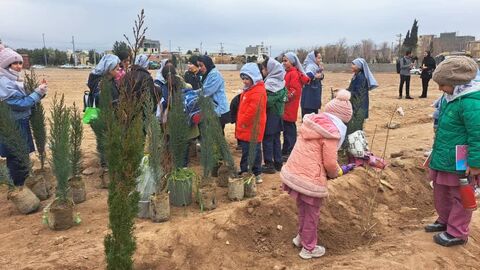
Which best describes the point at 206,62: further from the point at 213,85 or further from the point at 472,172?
the point at 472,172

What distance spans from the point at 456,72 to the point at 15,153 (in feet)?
14.9

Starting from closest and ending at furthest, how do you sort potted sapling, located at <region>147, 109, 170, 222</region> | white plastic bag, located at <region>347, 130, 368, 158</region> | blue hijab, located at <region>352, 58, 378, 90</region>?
1. potted sapling, located at <region>147, 109, 170, 222</region>
2. white plastic bag, located at <region>347, 130, 368, 158</region>
3. blue hijab, located at <region>352, 58, 378, 90</region>

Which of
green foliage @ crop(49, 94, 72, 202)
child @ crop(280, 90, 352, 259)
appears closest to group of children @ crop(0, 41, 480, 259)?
child @ crop(280, 90, 352, 259)

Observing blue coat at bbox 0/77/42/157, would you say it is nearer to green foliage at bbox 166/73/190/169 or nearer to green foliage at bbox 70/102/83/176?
green foliage at bbox 70/102/83/176

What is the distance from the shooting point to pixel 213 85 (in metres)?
5.84

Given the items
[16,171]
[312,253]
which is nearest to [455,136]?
[312,253]

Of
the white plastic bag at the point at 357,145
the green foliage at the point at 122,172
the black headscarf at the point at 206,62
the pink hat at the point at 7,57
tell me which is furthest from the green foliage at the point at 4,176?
the white plastic bag at the point at 357,145

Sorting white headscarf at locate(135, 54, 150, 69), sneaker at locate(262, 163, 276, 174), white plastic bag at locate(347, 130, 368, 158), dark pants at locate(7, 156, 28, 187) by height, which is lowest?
sneaker at locate(262, 163, 276, 174)

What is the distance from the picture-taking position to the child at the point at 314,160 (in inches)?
134

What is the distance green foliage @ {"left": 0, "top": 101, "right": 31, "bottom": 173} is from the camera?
4449mm

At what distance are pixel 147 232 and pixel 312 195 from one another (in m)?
1.52

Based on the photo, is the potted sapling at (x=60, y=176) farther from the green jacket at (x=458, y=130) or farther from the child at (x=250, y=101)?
the green jacket at (x=458, y=130)

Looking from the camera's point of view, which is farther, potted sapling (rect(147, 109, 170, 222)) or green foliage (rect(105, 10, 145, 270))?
potted sapling (rect(147, 109, 170, 222))

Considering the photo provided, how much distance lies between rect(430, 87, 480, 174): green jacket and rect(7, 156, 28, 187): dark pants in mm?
4422
